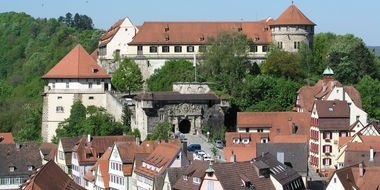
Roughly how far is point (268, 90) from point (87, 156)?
1893cm

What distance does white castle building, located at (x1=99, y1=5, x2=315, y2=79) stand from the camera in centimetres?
9744

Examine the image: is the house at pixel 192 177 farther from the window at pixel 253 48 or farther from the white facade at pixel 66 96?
the window at pixel 253 48

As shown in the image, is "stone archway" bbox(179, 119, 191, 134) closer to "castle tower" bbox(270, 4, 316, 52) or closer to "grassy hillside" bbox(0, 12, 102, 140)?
"grassy hillside" bbox(0, 12, 102, 140)

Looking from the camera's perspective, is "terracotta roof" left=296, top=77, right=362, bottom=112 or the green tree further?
the green tree

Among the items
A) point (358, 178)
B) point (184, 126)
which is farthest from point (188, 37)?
point (358, 178)

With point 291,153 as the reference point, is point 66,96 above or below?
above

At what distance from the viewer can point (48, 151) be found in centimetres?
8256

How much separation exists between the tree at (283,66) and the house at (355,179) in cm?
3212

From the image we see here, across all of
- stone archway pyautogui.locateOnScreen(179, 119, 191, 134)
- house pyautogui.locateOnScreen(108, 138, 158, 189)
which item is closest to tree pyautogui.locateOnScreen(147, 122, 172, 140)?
stone archway pyautogui.locateOnScreen(179, 119, 191, 134)

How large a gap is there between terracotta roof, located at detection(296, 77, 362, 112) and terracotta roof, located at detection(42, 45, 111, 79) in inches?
679

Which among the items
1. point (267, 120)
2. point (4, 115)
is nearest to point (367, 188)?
point (267, 120)

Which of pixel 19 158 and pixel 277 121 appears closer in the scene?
pixel 19 158

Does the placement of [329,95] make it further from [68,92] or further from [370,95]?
[68,92]

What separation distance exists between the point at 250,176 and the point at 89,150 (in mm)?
20326
